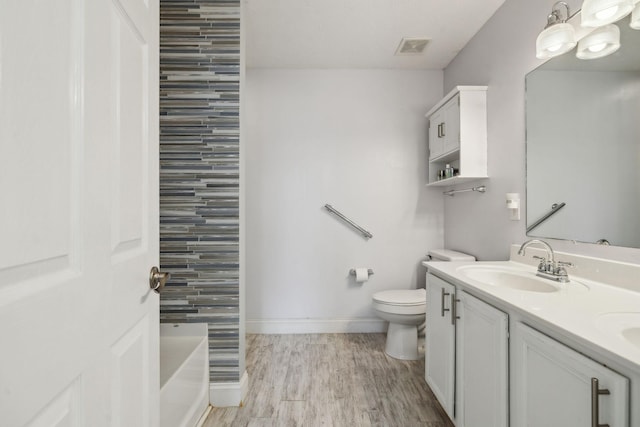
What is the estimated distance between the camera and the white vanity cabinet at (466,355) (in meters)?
1.10

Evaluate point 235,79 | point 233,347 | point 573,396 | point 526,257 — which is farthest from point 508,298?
point 235,79

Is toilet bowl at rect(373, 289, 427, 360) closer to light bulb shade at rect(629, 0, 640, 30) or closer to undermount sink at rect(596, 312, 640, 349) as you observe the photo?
undermount sink at rect(596, 312, 640, 349)

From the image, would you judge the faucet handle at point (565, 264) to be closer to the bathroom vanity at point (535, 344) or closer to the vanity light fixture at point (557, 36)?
the bathroom vanity at point (535, 344)

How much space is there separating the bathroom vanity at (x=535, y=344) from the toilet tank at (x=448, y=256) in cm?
57

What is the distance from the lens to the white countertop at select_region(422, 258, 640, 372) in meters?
0.70

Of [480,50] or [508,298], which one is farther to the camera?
[480,50]

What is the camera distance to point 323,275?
9.28ft

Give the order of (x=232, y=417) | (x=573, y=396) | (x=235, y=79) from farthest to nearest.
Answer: (x=235, y=79) → (x=232, y=417) → (x=573, y=396)

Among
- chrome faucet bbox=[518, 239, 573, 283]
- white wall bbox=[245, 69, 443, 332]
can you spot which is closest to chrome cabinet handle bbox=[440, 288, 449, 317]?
chrome faucet bbox=[518, 239, 573, 283]

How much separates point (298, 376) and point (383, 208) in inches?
63.1

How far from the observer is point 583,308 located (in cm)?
96

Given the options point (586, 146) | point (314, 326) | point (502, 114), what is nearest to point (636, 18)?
point (586, 146)

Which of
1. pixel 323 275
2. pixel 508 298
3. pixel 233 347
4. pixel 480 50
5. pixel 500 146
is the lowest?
pixel 233 347
